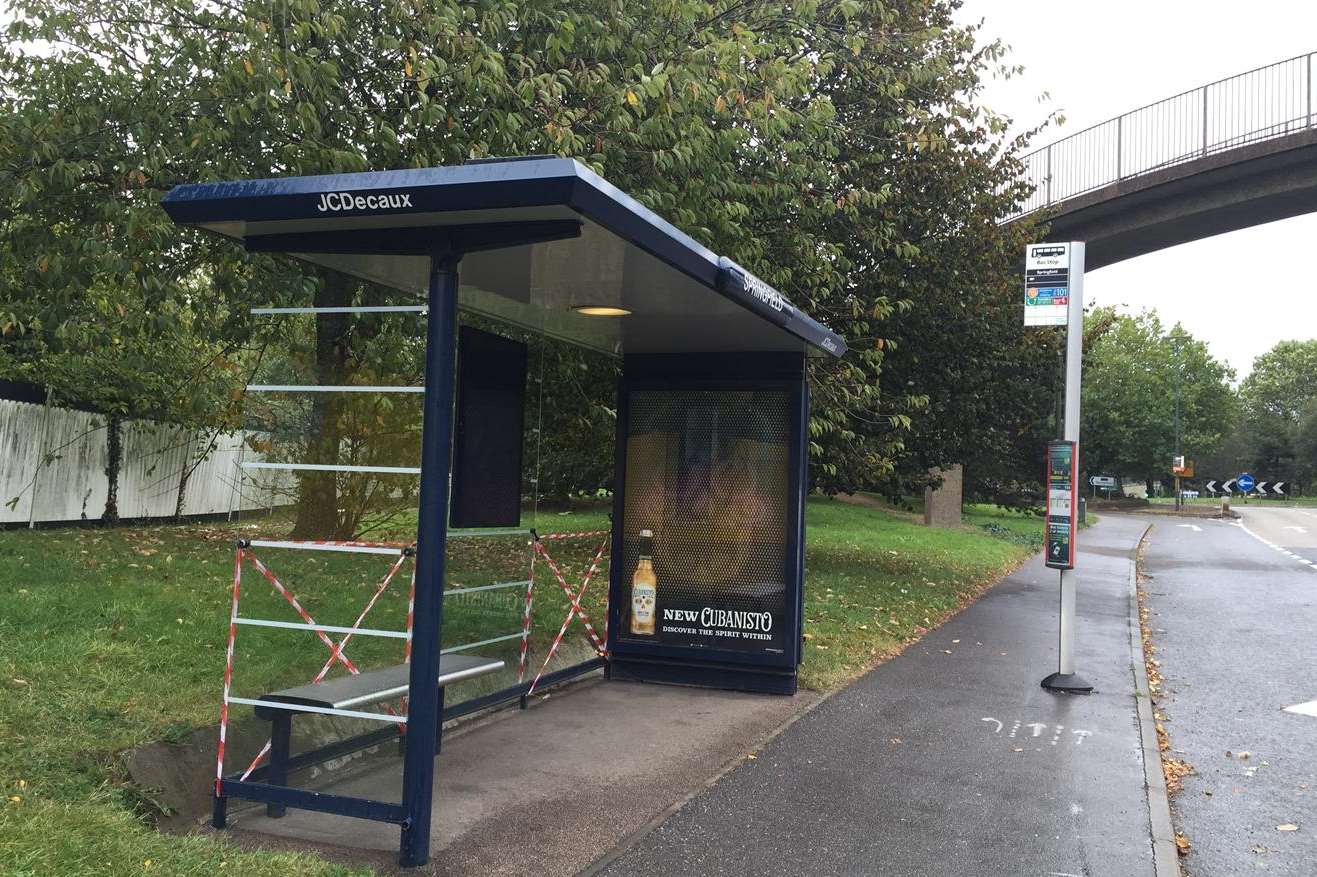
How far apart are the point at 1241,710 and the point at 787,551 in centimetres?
383

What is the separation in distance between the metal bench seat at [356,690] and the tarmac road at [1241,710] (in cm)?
366

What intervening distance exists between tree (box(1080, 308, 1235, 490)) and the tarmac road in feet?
158

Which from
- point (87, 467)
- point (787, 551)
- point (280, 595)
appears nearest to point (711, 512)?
point (787, 551)

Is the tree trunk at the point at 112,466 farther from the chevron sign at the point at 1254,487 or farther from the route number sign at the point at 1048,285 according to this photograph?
the chevron sign at the point at 1254,487

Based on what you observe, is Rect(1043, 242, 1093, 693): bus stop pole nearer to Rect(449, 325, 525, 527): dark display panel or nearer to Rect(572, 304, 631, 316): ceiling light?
Rect(572, 304, 631, 316): ceiling light

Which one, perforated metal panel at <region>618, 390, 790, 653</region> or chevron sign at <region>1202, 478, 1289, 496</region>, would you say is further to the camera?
chevron sign at <region>1202, 478, 1289, 496</region>

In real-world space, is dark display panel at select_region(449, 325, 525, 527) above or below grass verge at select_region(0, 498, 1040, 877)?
above

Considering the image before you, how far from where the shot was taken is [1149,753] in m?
6.59

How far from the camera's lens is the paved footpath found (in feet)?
15.1

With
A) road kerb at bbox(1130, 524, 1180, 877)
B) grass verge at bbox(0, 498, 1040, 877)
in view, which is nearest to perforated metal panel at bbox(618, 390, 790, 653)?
grass verge at bbox(0, 498, 1040, 877)

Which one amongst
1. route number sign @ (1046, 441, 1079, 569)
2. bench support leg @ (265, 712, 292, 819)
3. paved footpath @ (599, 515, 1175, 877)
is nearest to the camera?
paved footpath @ (599, 515, 1175, 877)

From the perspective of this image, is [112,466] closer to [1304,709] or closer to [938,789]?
[938,789]

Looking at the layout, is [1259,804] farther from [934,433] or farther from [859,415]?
[934,433]

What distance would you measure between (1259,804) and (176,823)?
5.57 meters
